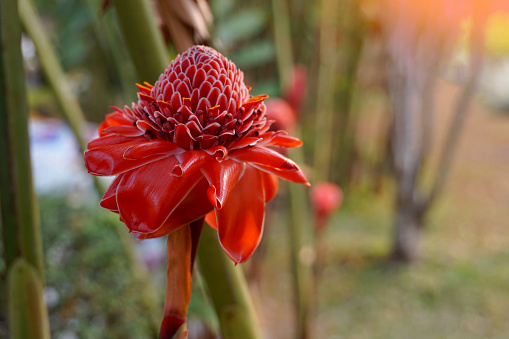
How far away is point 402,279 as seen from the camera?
135 cm

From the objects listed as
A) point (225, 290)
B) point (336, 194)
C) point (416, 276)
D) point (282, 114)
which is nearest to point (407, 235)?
point (416, 276)

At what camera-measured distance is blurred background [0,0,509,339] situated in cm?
72

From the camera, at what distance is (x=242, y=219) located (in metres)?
0.17

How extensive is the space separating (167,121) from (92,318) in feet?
2.01

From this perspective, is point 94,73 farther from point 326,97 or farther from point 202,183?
point 202,183

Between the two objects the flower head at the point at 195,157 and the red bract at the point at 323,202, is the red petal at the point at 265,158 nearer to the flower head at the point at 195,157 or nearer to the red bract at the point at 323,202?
the flower head at the point at 195,157

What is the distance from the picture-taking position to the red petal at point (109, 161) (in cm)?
17

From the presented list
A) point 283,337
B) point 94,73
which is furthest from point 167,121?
point 94,73

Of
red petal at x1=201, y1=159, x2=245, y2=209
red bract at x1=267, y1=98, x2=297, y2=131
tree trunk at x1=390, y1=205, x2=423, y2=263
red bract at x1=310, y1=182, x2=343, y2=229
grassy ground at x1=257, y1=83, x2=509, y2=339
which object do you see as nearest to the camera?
red petal at x1=201, y1=159, x2=245, y2=209

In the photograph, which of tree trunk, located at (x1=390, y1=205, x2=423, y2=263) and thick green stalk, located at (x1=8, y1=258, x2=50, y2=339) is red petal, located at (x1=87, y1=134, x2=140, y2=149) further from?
tree trunk, located at (x1=390, y1=205, x2=423, y2=263)

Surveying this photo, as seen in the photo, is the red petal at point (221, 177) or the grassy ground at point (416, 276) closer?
the red petal at point (221, 177)

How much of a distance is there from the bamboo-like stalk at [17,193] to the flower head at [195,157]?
0.21ft

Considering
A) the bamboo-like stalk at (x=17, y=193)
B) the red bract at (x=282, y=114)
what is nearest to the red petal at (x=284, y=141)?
the bamboo-like stalk at (x=17, y=193)

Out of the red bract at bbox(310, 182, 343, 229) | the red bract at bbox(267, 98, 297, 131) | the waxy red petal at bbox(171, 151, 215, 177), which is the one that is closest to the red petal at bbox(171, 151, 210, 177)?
the waxy red petal at bbox(171, 151, 215, 177)
